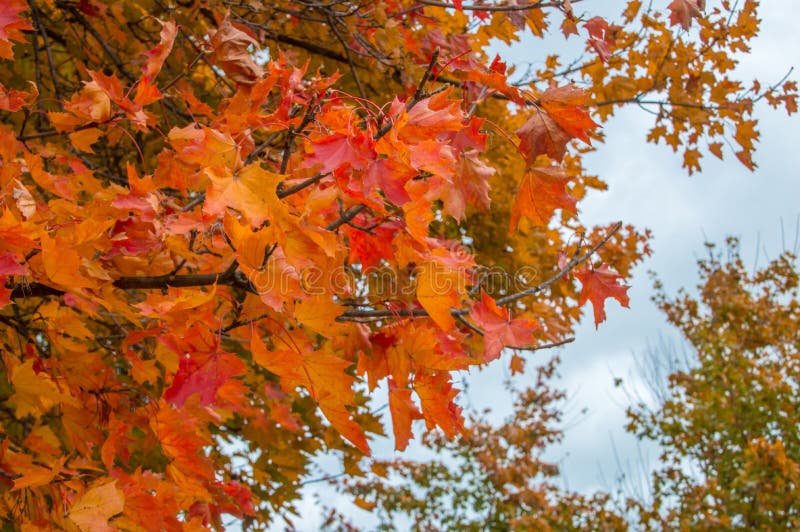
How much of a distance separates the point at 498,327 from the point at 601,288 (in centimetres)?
27

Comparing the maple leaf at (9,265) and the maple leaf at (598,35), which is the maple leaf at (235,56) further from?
the maple leaf at (598,35)

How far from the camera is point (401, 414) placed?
158cm

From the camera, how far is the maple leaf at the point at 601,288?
5.57 feet

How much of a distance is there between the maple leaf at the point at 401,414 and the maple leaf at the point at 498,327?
0.19m

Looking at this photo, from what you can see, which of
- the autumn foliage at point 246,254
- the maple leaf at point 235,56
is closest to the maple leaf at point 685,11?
the autumn foliage at point 246,254

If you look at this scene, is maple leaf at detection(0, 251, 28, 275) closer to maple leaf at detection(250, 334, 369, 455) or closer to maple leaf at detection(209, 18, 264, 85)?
maple leaf at detection(250, 334, 369, 455)

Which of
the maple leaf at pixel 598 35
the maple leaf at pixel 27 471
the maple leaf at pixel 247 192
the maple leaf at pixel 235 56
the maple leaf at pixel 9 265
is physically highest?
the maple leaf at pixel 598 35

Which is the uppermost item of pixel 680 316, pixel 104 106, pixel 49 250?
pixel 680 316

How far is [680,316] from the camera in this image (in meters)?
8.95

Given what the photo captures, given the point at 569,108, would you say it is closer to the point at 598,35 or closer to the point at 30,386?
the point at 598,35

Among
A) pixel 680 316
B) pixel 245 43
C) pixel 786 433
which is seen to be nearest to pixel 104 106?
pixel 245 43

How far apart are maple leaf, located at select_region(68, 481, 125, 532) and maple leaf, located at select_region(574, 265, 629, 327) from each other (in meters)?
1.10

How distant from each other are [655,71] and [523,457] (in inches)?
221

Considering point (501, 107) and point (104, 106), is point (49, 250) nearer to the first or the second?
point (104, 106)
